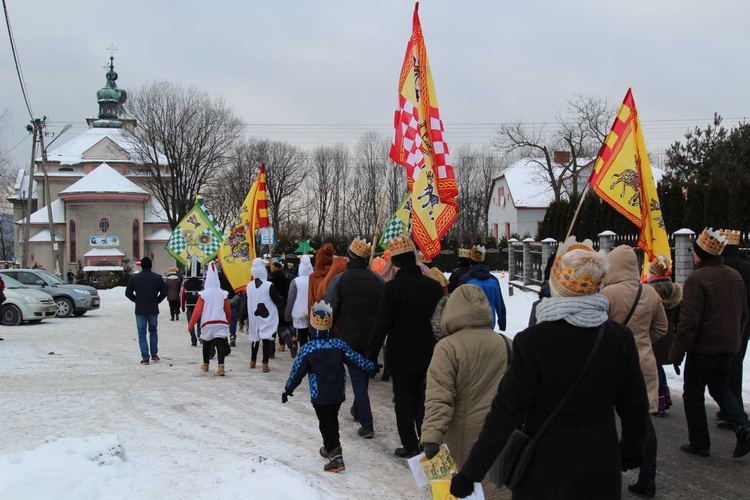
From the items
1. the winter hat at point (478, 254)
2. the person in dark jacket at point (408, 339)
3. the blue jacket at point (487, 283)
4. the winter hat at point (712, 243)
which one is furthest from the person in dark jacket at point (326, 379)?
the winter hat at point (478, 254)

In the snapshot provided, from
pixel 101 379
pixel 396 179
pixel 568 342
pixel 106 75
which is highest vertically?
pixel 106 75

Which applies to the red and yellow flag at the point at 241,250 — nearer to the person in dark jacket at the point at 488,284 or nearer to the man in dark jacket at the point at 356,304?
the person in dark jacket at the point at 488,284

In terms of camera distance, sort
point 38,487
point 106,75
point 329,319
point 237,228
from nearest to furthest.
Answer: point 38,487
point 329,319
point 237,228
point 106,75

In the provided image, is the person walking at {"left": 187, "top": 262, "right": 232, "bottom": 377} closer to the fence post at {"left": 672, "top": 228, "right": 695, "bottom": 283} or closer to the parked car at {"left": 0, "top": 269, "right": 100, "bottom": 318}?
the fence post at {"left": 672, "top": 228, "right": 695, "bottom": 283}

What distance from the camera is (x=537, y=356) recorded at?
130 inches

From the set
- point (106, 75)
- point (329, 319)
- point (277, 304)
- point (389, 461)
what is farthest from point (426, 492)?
point (106, 75)

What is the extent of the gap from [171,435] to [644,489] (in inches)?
184

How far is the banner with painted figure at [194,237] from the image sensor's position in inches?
796

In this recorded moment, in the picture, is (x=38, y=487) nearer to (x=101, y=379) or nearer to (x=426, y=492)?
(x=426, y=492)

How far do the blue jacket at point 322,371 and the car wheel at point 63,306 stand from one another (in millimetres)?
19804

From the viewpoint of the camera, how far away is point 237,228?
16.6 metres

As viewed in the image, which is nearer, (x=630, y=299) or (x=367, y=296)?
(x=630, y=299)

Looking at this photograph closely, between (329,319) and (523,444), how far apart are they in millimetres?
3769

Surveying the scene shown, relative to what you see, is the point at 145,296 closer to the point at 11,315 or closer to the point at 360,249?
the point at 360,249
